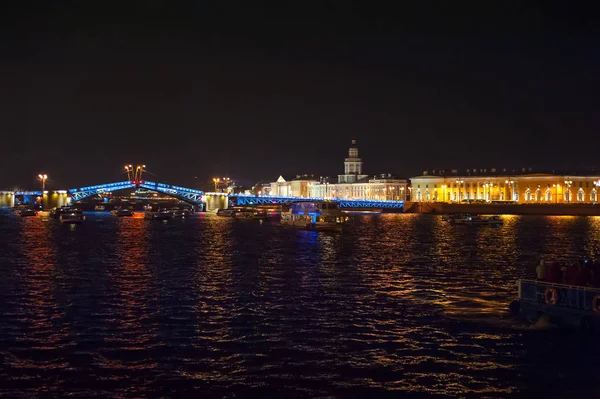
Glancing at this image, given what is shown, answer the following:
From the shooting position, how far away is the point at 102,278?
863 inches

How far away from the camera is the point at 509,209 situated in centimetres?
9375

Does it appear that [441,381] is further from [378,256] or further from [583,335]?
[378,256]

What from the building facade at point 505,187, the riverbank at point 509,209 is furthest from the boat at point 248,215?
the building facade at point 505,187

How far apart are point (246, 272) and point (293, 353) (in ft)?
38.7

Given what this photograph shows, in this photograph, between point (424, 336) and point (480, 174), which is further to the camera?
point (480, 174)

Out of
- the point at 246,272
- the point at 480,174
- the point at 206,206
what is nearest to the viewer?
the point at 246,272

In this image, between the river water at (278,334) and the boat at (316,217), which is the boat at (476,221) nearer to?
the boat at (316,217)

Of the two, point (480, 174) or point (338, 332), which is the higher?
point (480, 174)

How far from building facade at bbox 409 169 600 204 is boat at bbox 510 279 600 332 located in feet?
274

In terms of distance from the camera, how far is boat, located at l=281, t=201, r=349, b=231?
5178 centimetres

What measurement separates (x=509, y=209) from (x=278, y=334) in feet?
278

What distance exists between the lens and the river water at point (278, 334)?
10.2 metres

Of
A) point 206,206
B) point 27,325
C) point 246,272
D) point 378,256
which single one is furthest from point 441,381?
point 206,206

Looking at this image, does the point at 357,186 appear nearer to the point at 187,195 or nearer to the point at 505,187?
the point at 505,187
